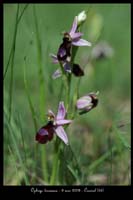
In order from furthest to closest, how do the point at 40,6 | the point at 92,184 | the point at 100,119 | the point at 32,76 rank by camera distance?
the point at 40,6
the point at 32,76
the point at 100,119
the point at 92,184

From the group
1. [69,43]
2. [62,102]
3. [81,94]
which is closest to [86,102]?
[62,102]

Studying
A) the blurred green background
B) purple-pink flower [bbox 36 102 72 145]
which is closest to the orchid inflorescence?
purple-pink flower [bbox 36 102 72 145]

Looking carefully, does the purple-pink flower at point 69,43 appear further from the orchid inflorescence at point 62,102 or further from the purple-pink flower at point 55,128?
the purple-pink flower at point 55,128

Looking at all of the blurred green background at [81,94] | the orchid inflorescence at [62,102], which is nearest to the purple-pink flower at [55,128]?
the orchid inflorescence at [62,102]

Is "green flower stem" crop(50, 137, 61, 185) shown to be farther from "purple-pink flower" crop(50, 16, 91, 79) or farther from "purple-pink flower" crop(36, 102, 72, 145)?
"purple-pink flower" crop(50, 16, 91, 79)

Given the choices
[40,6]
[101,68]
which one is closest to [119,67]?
[101,68]

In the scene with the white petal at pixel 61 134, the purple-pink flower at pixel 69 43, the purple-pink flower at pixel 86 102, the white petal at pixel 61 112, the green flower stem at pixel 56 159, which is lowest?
the green flower stem at pixel 56 159

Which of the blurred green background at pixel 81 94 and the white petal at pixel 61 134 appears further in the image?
the blurred green background at pixel 81 94

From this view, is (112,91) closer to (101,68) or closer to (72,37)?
(101,68)
